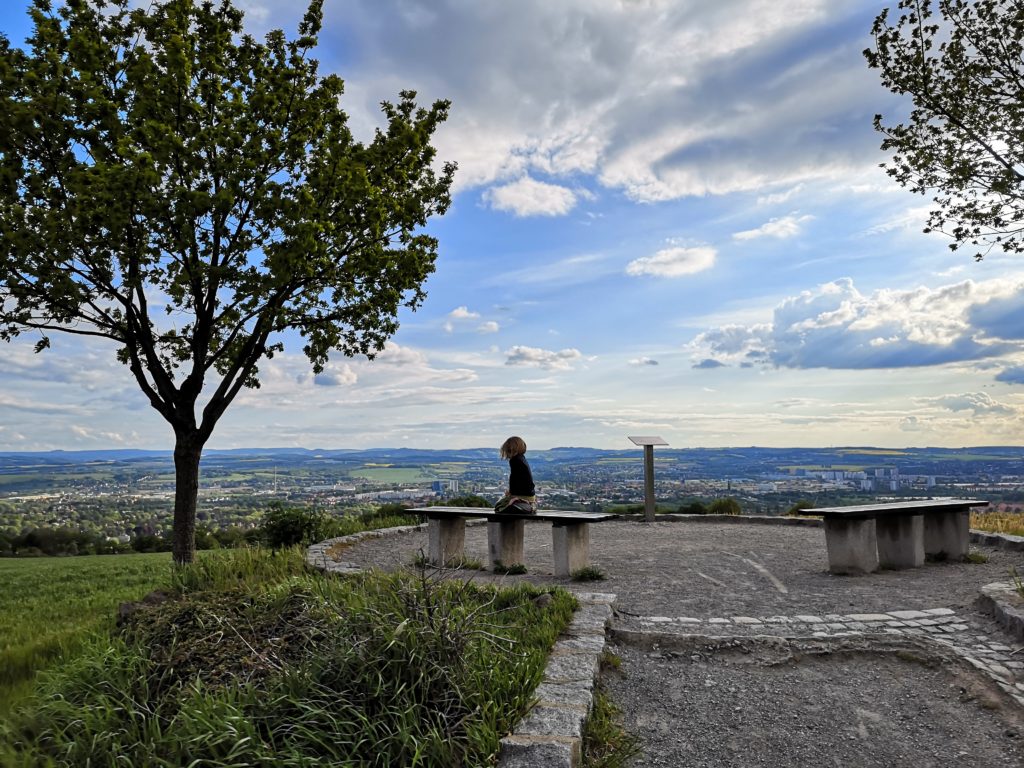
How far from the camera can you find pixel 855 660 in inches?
209

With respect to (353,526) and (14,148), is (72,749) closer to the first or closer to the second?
(14,148)

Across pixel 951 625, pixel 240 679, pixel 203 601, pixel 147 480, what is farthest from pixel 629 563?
pixel 147 480

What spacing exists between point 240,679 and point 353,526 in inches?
388

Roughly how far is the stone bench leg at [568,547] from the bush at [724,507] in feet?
27.6

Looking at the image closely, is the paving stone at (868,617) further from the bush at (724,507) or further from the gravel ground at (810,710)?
the bush at (724,507)

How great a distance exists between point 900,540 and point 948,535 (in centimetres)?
110

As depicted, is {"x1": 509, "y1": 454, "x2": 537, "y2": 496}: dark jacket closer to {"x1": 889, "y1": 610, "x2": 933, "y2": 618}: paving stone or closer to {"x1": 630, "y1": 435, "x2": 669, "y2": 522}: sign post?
{"x1": 889, "y1": 610, "x2": 933, "y2": 618}: paving stone

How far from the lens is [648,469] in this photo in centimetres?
1534

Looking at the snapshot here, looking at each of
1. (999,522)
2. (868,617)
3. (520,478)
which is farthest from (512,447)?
(999,522)

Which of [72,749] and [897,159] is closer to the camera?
[72,749]

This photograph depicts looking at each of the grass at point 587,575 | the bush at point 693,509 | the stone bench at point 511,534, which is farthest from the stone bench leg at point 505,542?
the bush at point 693,509

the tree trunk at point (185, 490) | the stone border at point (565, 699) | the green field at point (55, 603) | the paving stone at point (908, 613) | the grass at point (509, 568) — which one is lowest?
the green field at point (55, 603)

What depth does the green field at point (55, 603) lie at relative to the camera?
5461 mm

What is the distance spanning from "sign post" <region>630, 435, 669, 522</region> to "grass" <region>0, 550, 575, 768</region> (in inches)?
408
